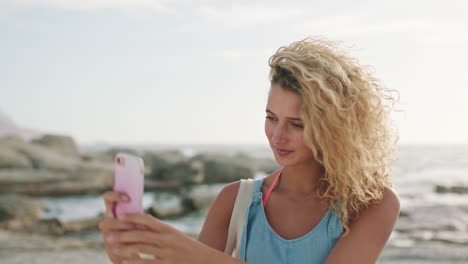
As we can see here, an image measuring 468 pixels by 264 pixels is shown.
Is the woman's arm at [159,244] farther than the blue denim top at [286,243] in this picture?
No

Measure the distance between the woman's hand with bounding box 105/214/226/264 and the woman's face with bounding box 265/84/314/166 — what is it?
75 centimetres

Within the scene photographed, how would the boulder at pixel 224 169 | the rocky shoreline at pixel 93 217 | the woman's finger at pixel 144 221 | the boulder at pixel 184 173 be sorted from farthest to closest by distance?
the boulder at pixel 224 169 < the boulder at pixel 184 173 < the rocky shoreline at pixel 93 217 < the woman's finger at pixel 144 221

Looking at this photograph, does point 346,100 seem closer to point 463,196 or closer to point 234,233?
point 234,233

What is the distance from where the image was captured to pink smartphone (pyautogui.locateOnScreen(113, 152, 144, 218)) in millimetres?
1487

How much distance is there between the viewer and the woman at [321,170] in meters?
2.12

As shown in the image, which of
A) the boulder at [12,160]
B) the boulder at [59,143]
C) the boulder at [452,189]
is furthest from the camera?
the boulder at [59,143]

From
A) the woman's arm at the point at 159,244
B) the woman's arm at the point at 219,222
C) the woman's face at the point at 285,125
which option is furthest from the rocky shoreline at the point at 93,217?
the woman's arm at the point at 159,244

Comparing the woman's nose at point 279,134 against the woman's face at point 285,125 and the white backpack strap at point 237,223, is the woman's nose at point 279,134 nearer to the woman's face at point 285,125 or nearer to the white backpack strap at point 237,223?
the woman's face at point 285,125

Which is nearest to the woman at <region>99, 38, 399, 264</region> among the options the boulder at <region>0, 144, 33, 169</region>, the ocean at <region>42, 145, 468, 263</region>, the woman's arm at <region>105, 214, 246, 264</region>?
the woman's arm at <region>105, 214, 246, 264</region>

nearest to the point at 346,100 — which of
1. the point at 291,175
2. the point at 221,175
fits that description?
the point at 291,175

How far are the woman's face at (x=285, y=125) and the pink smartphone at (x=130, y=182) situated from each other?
32.3 inches

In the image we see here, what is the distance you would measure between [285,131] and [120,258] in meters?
0.91

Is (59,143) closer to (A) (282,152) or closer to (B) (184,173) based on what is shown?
(B) (184,173)

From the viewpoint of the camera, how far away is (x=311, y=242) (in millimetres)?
2166
